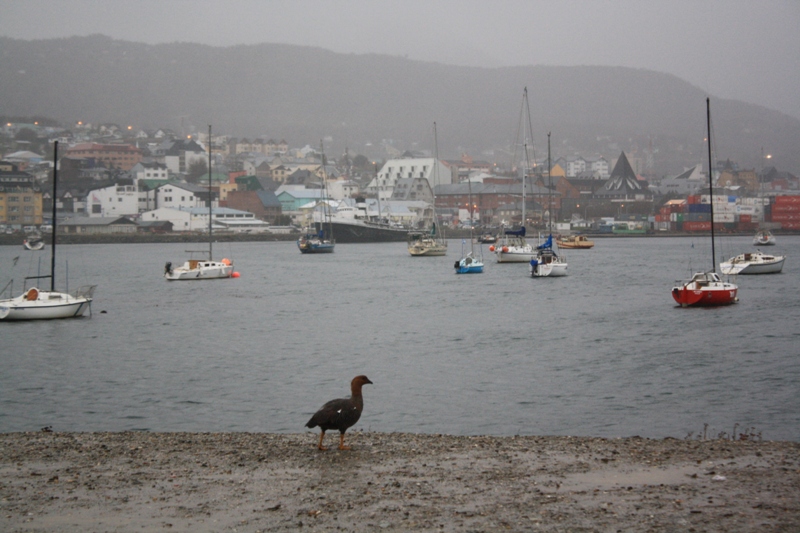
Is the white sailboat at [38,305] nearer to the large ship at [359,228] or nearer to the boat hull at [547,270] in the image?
the boat hull at [547,270]

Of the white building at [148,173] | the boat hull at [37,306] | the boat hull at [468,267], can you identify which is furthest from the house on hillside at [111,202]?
the boat hull at [37,306]

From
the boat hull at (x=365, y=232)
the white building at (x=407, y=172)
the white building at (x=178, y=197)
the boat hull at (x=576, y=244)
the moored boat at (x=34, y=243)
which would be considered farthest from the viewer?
the white building at (x=407, y=172)

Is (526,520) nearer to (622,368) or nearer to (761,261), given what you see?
(622,368)

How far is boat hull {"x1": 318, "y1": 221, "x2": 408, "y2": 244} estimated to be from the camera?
293 ft

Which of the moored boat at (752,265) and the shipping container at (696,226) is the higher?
the shipping container at (696,226)

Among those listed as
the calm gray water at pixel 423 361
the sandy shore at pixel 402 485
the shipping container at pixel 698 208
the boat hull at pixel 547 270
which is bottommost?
the calm gray water at pixel 423 361


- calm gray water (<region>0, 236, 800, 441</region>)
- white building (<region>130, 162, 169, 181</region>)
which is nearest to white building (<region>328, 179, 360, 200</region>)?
white building (<region>130, 162, 169, 181</region>)

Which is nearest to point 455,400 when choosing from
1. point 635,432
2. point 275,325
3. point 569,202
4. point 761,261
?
point 635,432

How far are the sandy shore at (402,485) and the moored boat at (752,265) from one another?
116ft

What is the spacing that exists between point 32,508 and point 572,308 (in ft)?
78.0

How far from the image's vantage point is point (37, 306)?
24781mm

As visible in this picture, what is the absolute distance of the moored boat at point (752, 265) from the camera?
138ft

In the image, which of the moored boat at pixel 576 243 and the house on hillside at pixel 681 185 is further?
the house on hillside at pixel 681 185

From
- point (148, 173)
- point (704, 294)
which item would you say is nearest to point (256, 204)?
point (148, 173)
